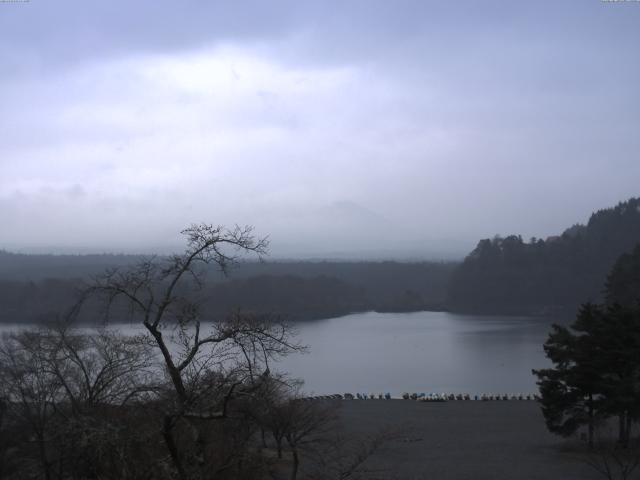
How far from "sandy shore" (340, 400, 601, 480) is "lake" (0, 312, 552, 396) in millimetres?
2218

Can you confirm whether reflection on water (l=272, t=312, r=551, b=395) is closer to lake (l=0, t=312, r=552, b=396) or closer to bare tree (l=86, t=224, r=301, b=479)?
lake (l=0, t=312, r=552, b=396)

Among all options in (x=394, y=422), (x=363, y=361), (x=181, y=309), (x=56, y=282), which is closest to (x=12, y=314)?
(x=56, y=282)

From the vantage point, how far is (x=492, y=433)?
1195cm

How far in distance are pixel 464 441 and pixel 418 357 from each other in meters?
13.8

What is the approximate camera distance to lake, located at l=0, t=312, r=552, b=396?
19.5 m

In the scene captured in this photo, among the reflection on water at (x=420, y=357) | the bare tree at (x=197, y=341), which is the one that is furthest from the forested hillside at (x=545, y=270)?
the bare tree at (x=197, y=341)

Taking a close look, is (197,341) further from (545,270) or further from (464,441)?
(545,270)

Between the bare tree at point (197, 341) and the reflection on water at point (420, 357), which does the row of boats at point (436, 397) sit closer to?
the reflection on water at point (420, 357)

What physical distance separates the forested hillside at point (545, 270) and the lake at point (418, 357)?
966 cm

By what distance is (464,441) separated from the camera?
11.3 metres

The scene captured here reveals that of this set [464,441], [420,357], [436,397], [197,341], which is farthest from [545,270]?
[197,341]

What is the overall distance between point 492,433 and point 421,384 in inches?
302

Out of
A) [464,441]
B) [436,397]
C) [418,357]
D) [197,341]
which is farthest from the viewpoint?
[418,357]

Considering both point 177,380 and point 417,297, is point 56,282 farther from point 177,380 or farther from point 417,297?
point 177,380
